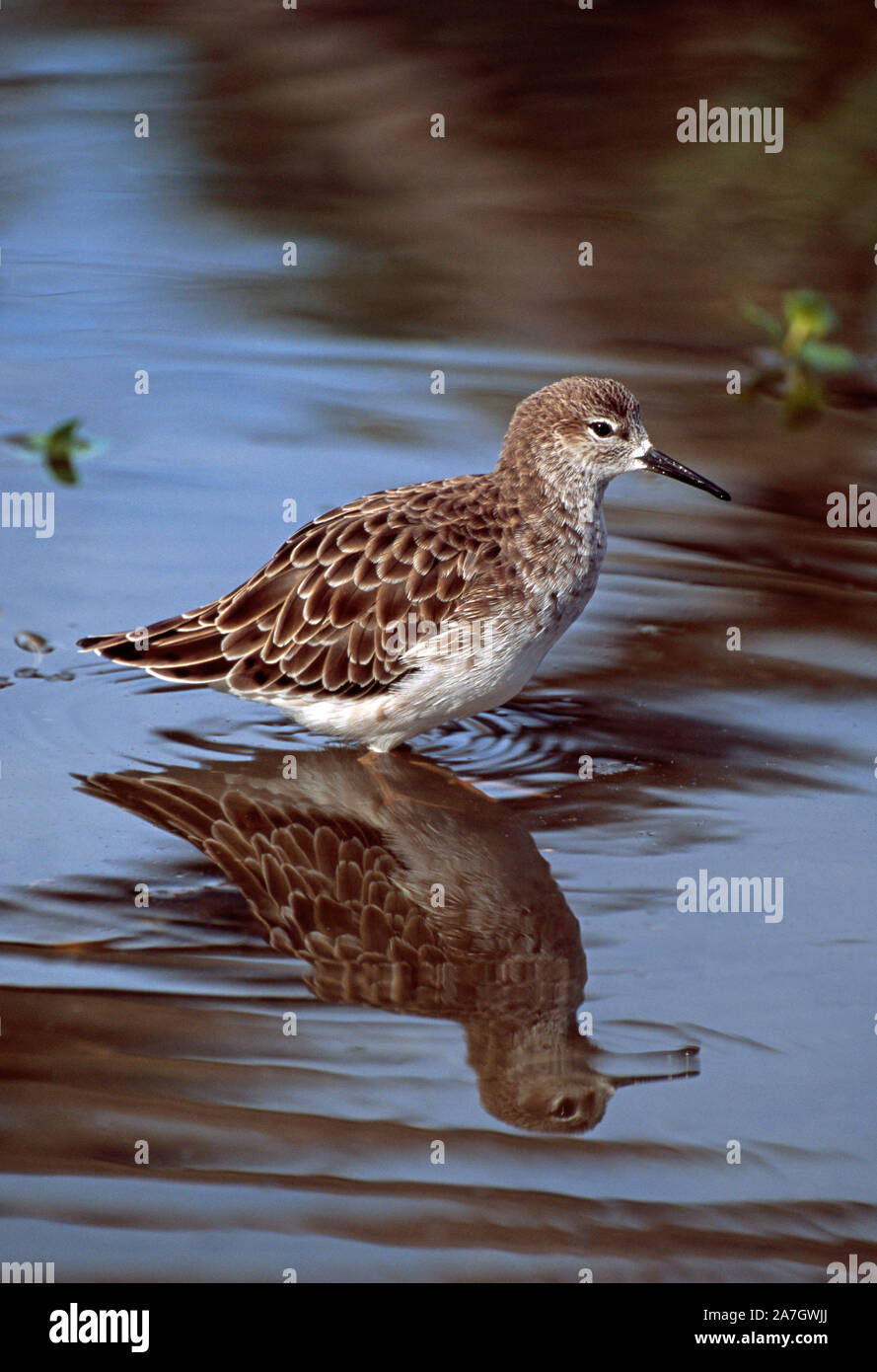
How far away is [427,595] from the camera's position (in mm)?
7785

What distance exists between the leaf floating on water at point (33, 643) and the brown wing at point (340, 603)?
23.7 inches

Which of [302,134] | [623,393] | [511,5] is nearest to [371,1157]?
[623,393]

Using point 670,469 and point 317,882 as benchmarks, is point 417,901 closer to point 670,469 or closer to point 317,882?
point 317,882

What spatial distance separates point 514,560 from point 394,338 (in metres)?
5.67

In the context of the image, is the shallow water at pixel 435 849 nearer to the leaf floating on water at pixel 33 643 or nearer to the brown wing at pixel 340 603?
the leaf floating on water at pixel 33 643

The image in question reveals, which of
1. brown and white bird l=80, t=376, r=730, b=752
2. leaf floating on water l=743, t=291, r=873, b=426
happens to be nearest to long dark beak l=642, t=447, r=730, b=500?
brown and white bird l=80, t=376, r=730, b=752

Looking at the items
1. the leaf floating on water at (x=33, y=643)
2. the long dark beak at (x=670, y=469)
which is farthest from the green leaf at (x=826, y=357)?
the leaf floating on water at (x=33, y=643)

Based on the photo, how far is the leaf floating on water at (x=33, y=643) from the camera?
8805mm

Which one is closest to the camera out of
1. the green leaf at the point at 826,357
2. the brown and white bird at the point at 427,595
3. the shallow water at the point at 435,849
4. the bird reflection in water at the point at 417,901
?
the shallow water at the point at 435,849

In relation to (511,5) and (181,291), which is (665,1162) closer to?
(181,291)

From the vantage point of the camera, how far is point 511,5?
1866 centimetres

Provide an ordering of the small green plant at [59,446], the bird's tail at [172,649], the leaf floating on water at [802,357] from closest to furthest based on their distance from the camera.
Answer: the bird's tail at [172,649]
the small green plant at [59,446]
the leaf floating on water at [802,357]

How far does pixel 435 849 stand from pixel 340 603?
1.30 metres

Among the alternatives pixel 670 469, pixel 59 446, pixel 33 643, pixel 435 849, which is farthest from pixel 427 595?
pixel 59 446
